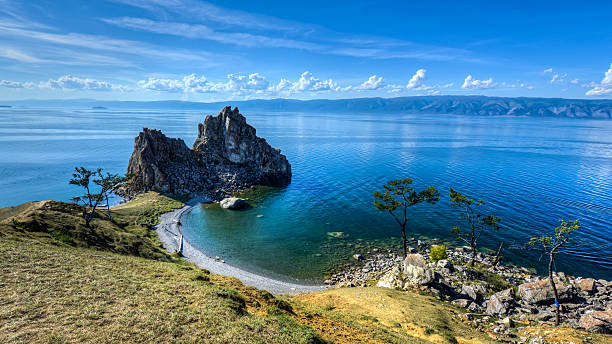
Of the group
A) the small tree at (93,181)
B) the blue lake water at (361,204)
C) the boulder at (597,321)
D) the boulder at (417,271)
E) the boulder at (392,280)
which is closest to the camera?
the boulder at (597,321)

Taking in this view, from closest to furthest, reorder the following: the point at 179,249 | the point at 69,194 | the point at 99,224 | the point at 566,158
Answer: the point at 99,224 → the point at 179,249 → the point at 69,194 → the point at 566,158

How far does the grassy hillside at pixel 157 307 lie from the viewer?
1759 centimetres

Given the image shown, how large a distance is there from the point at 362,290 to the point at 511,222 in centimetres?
5106

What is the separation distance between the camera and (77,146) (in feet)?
556

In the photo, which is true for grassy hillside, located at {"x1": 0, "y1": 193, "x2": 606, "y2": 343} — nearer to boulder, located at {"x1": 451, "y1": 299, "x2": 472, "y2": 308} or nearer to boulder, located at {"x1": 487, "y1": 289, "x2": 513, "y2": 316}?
boulder, located at {"x1": 451, "y1": 299, "x2": 472, "y2": 308}

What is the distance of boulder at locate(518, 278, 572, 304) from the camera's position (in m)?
33.9

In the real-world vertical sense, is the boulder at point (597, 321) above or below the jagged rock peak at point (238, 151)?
below

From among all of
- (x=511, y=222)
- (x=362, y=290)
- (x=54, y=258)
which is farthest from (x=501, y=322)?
(x=54, y=258)

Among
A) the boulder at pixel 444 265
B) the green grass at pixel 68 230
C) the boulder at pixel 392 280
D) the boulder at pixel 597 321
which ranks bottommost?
the boulder at pixel 392 280

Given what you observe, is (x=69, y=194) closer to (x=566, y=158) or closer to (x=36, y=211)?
(x=36, y=211)

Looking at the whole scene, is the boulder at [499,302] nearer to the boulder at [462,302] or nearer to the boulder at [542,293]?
the boulder at [542,293]

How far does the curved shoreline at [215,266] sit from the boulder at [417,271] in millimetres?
13910

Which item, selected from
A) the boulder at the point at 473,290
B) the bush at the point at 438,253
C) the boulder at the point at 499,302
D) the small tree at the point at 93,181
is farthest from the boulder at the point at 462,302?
the small tree at the point at 93,181

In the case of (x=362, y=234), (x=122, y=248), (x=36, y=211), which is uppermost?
(x=36, y=211)
